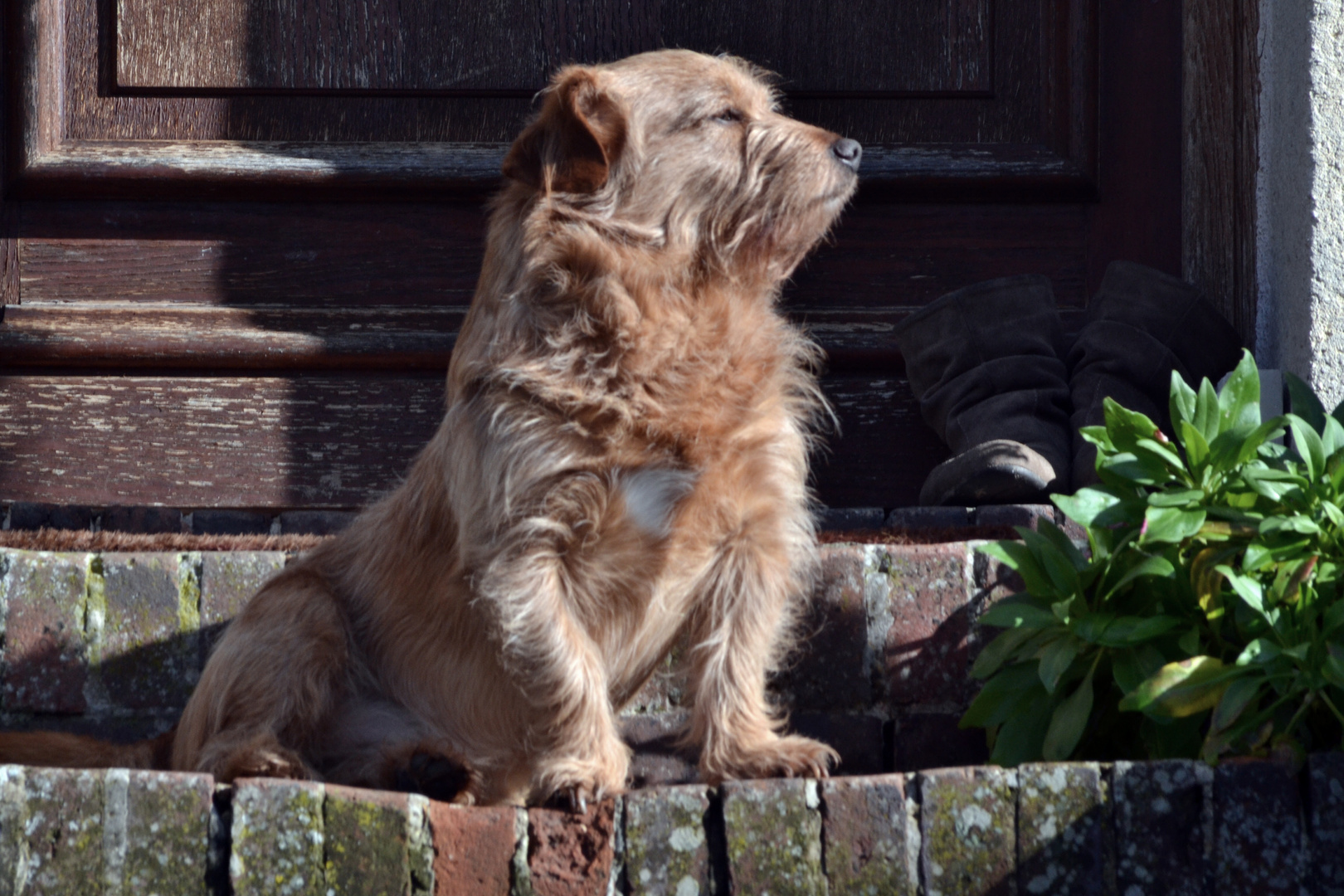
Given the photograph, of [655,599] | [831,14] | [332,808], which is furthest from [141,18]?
[332,808]

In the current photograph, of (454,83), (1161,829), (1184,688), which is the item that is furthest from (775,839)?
(454,83)

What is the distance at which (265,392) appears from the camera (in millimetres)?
3201

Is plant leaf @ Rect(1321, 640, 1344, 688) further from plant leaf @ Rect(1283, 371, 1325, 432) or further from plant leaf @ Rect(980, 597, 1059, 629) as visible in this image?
plant leaf @ Rect(1283, 371, 1325, 432)

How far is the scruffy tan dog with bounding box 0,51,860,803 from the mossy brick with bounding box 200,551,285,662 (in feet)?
0.52

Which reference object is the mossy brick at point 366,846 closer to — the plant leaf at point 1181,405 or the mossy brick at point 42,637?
the mossy brick at point 42,637

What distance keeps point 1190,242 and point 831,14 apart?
3.62 ft

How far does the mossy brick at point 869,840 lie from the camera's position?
162 cm

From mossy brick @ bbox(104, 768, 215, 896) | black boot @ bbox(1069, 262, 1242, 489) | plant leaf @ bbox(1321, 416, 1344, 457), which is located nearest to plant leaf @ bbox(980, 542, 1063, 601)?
plant leaf @ bbox(1321, 416, 1344, 457)

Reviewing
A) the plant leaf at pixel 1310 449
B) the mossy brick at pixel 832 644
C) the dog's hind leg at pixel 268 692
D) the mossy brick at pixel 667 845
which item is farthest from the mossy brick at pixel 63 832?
the plant leaf at pixel 1310 449

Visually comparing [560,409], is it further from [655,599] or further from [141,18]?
[141,18]

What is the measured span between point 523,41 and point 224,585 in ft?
5.60

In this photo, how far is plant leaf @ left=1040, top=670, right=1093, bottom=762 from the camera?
184 centimetres

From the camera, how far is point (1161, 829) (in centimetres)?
163

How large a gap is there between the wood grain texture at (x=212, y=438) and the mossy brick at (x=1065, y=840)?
166cm
